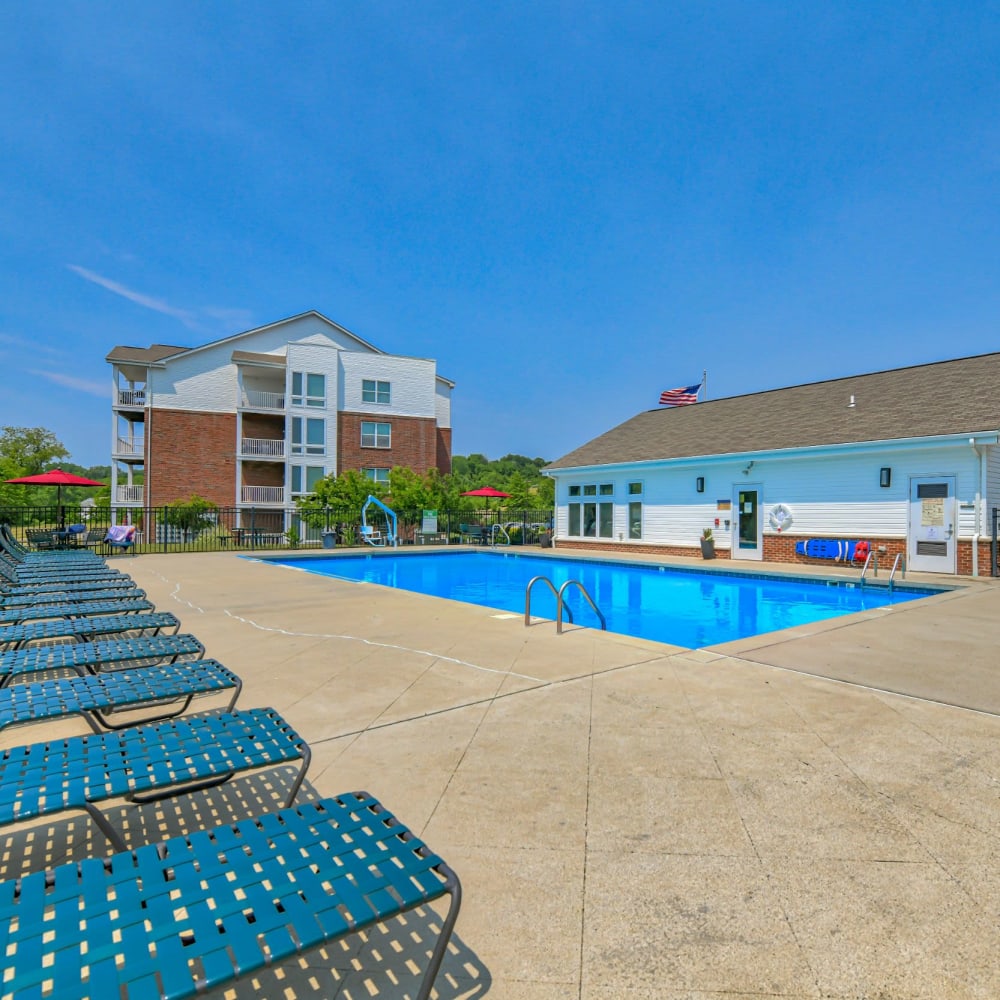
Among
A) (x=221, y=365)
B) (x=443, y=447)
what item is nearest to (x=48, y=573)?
(x=221, y=365)

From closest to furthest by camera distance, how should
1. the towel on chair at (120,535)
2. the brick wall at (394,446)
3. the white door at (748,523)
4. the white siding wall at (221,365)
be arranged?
the white door at (748,523)
the towel on chair at (120,535)
the white siding wall at (221,365)
the brick wall at (394,446)

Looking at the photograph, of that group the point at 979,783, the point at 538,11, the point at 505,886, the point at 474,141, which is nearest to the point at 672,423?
the point at 474,141

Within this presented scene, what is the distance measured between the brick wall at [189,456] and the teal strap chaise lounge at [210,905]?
3000 cm

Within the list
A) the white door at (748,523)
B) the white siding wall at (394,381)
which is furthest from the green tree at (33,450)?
the white door at (748,523)

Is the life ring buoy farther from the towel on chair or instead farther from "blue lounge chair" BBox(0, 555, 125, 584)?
the towel on chair

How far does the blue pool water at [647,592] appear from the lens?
988 cm

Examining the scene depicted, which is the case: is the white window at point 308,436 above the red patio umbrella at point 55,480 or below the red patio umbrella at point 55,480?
above

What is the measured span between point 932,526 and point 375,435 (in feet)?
83.8

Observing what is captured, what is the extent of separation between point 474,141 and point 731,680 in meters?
17.6

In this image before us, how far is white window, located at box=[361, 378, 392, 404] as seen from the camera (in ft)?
105

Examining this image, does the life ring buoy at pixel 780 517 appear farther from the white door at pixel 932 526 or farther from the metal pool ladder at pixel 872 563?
the white door at pixel 932 526

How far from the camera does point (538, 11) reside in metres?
11.8

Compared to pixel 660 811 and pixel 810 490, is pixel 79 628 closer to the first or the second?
pixel 660 811

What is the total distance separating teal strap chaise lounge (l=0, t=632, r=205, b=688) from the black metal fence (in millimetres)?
17059
